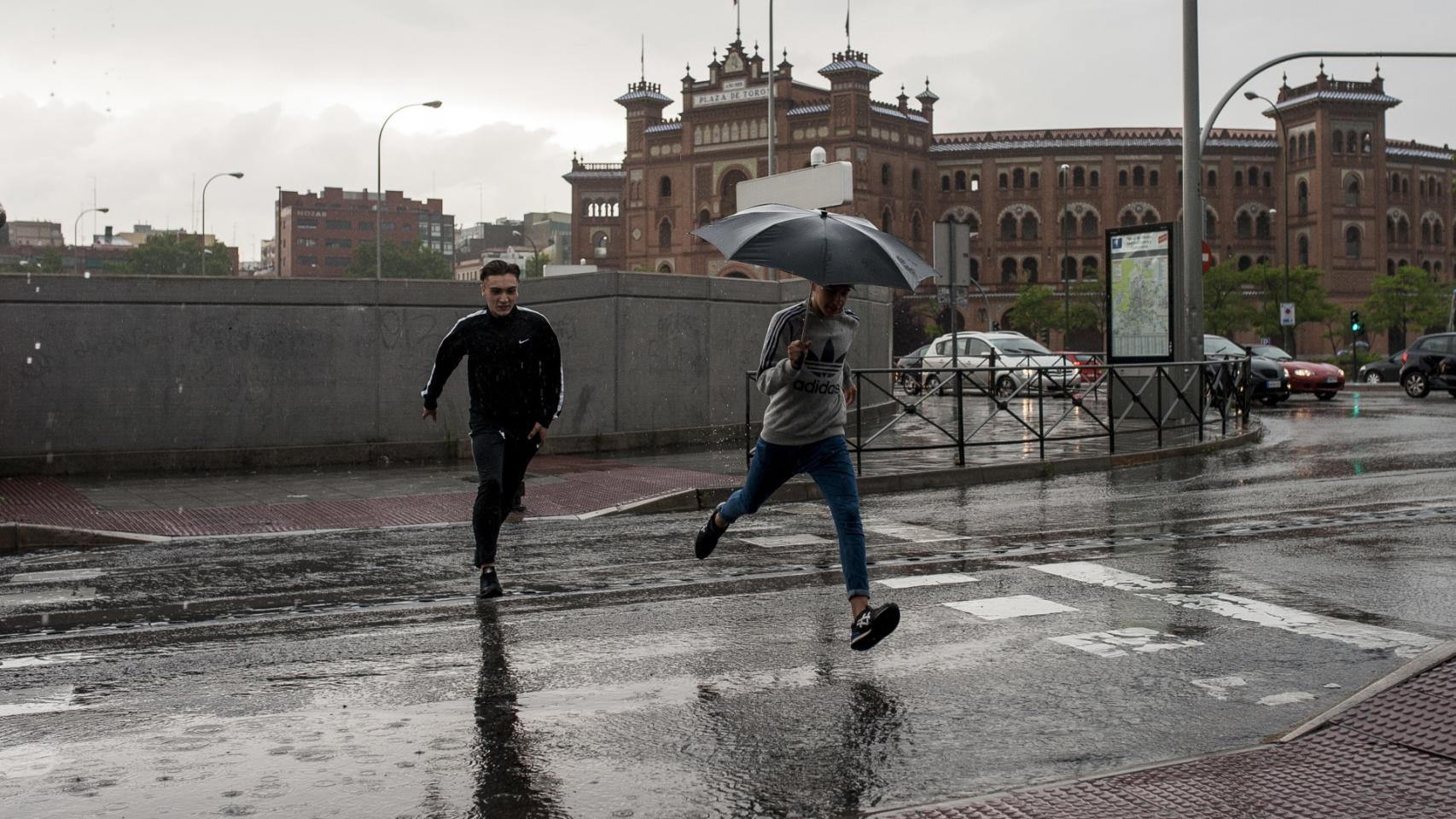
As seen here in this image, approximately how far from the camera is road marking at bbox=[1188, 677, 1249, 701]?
17.7ft

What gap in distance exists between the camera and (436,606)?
291 inches

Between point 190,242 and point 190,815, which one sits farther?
point 190,242

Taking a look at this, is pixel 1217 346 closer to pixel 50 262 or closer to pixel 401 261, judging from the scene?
pixel 401 261

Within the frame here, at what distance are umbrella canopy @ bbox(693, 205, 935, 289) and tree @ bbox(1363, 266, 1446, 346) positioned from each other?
81.2 meters

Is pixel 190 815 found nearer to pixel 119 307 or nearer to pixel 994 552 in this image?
pixel 994 552

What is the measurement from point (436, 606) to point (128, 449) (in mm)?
9831

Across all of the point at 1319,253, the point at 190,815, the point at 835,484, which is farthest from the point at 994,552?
the point at 1319,253

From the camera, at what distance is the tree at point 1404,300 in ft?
260

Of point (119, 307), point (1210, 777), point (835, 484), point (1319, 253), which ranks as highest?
point (1319, 253)

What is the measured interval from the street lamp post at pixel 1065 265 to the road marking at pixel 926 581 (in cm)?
7646

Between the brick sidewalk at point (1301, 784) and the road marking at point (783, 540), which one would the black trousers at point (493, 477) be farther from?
the brick sidewalk at point (1301, 784)

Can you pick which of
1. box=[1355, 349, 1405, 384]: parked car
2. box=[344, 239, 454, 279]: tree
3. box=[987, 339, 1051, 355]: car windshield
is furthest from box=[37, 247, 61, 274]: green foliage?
box=[987, 339, 1051, 355]: car windshield

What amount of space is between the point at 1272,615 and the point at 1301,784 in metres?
2.81

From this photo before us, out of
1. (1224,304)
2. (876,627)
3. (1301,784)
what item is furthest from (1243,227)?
(1301,784)
